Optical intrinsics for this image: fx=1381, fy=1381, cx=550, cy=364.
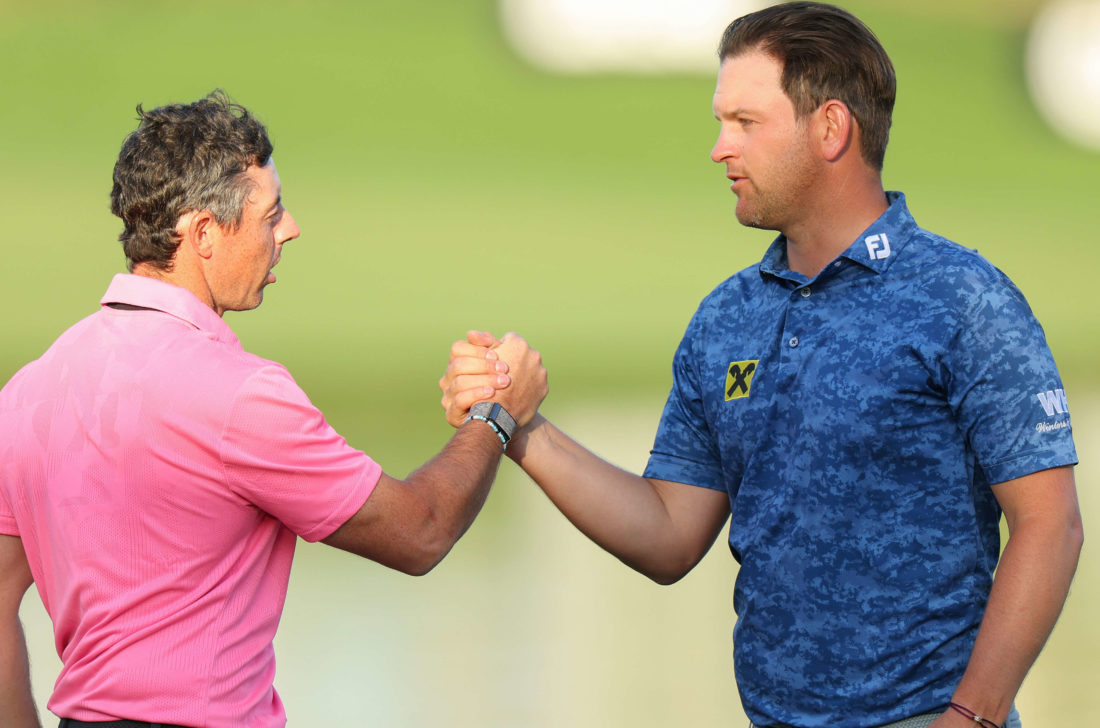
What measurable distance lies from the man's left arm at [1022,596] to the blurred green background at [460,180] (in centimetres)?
608

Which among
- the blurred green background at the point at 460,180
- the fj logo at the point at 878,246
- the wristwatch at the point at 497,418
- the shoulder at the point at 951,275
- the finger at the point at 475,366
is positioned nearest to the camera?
the shoulder at the point at 951,275

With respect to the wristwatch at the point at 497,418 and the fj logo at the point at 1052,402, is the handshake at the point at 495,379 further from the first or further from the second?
the fj logo at the point at 1052,402

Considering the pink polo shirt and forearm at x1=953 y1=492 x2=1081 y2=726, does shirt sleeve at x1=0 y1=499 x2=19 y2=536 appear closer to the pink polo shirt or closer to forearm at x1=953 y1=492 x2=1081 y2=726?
the pink polo shirt

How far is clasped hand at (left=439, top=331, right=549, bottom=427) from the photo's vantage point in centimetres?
204

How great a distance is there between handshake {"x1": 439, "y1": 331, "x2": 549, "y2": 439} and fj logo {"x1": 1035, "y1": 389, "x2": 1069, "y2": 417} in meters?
0.77

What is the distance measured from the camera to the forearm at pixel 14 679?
1.61m

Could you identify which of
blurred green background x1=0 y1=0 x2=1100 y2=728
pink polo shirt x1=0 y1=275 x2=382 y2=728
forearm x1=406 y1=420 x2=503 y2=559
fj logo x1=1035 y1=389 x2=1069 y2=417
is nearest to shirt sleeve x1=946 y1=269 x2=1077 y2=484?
fj logo x1=1035 y1=389 x2=1069 y2=417

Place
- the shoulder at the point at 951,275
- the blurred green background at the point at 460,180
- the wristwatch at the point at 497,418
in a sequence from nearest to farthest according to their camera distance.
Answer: the shoulder at the point at 951,275 < the wristwatch at the point at 497,418 < the blurred green background at the point at 460,180

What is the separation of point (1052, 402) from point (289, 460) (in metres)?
0.85

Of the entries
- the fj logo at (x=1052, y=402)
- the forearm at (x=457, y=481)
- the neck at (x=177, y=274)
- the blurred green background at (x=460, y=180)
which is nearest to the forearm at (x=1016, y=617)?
the fj logo at (x=1052, y=402)

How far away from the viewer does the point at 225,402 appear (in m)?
1.49

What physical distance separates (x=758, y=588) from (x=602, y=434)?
4.59 metres

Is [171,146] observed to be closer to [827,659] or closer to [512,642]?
[827,659]

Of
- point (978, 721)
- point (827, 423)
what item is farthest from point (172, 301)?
point (978, 721)
